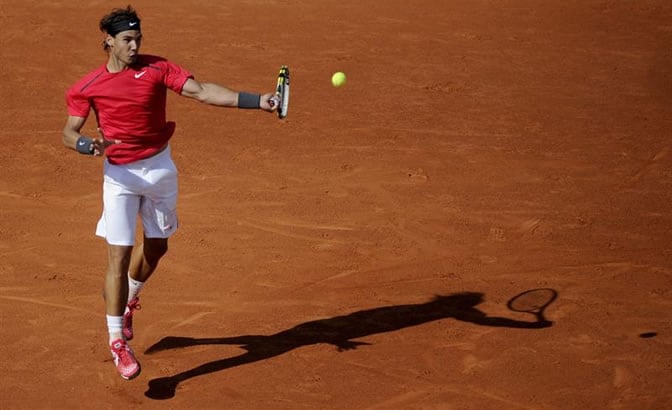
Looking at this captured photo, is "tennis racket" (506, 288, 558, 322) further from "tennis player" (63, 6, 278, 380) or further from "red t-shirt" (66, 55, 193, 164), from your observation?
"red t-shirt" (66, 55, 193, 164)

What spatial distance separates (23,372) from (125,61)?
2.53m

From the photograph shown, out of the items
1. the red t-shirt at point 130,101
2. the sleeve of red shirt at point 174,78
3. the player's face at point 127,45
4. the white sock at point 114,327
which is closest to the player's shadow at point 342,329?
the white sock at point 114,327

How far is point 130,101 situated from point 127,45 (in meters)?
0.40

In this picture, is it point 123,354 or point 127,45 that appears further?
point 123,354

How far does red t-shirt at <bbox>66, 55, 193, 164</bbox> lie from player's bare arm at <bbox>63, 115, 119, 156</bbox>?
0.27ft

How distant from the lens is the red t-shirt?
8367 mm

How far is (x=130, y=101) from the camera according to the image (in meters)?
8.38

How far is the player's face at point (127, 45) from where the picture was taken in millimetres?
8312

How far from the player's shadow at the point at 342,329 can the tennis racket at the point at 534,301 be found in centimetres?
15

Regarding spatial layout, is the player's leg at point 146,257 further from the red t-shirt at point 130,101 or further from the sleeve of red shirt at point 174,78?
the sleeve of red shirt at point 174,78

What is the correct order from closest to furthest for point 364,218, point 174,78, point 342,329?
point 174,78
point 342,329
point 364,218

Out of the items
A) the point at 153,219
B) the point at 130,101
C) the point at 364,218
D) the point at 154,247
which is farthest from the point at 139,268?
the point at 364,218

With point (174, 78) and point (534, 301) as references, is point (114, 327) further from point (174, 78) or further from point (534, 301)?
point (534, 301)

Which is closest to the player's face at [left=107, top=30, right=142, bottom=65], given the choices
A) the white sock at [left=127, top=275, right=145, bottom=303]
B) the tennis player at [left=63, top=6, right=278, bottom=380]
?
the tennis player at [left=63, top=6, right=278, bottom=380]
